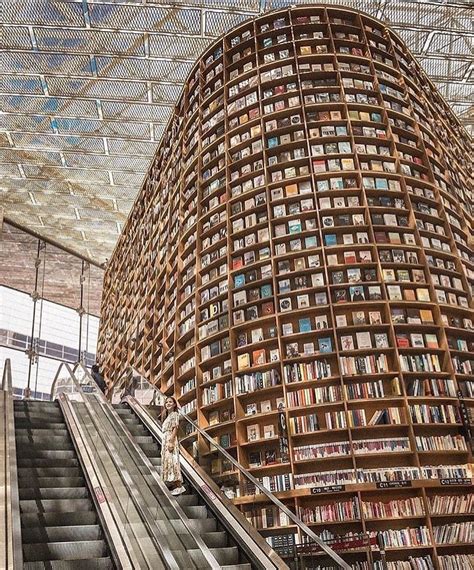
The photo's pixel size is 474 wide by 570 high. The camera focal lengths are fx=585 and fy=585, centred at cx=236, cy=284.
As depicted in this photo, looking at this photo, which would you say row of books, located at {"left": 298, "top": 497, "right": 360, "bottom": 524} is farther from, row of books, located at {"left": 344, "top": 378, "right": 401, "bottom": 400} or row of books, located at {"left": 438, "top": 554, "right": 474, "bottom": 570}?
row of books, located at {"left": 344, "top": 378, "right": 401, "bottom": 400}

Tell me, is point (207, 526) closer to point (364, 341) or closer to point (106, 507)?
point (106, 507)

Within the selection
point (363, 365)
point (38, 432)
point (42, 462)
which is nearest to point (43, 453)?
point (42, 462)

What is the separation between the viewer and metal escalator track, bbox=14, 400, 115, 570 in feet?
13.2

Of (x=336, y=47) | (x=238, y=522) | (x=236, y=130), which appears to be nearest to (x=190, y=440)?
(x=238, y=522)

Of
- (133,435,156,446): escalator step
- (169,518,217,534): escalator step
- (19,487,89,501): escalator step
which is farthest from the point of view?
(133,435,156,446): escalator step

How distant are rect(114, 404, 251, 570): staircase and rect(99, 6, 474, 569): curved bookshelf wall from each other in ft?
1.00

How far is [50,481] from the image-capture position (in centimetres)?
533

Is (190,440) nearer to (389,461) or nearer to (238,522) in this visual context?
(238,522)

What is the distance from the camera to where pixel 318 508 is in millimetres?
5801

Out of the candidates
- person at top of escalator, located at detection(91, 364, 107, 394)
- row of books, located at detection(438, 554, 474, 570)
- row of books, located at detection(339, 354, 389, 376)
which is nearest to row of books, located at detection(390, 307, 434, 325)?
row of books, located at detection(339, 354, 389, 376)

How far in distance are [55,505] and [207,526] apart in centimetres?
126

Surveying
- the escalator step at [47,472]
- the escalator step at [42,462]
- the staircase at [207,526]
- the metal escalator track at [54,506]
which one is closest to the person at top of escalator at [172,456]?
the staircase at [207,526]

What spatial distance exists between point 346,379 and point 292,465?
42.4 inches

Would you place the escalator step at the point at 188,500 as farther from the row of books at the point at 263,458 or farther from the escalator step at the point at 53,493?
the row of books at the point at 263,458
